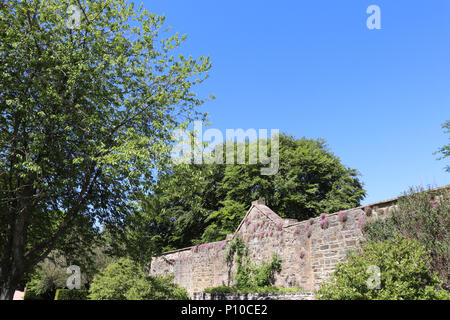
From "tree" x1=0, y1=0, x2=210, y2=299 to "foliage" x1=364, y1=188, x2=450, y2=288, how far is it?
7.04 meters

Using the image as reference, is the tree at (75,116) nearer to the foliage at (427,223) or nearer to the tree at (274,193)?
the foliage at (427,223)

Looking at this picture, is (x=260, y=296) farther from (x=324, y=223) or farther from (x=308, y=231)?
(x=324, y=223)

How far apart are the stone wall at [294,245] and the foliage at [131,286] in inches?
52.5

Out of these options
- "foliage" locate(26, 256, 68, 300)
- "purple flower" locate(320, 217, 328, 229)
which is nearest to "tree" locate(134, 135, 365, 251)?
"foliage" locate(26, 256, 68, 300)

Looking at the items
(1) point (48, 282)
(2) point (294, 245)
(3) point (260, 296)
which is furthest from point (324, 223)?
(1) point (48, 282)

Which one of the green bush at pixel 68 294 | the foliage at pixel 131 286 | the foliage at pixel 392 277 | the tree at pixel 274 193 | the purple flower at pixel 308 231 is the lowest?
the green bush at pixel 68 294

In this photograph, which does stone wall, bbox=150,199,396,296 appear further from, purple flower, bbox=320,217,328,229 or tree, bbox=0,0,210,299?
tree, bbox=0,0,210,299

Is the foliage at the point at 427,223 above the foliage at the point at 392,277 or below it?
above

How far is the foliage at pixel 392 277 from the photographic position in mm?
7848

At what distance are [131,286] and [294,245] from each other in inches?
296

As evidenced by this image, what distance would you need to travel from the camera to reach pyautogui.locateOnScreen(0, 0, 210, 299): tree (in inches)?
360

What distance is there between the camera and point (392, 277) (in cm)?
804

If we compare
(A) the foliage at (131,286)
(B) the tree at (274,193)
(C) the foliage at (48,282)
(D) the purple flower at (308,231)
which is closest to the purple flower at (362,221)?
(D) the purple flower at (308,231)

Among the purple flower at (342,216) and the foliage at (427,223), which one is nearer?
the foliage at (427,223)
